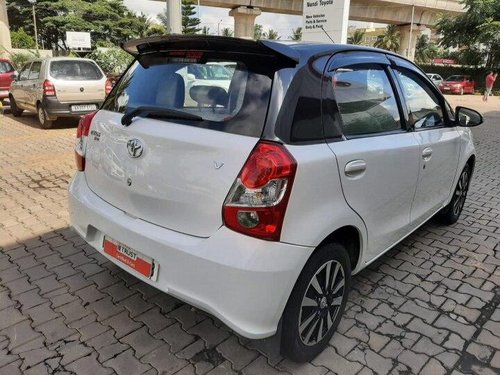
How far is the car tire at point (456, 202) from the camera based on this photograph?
439 centimetres

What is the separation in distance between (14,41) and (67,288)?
159ft

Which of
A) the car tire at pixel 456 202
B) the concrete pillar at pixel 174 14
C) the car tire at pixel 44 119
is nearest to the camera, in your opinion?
the car tire at pixel 456 202

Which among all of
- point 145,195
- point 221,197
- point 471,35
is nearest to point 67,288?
point 145,195

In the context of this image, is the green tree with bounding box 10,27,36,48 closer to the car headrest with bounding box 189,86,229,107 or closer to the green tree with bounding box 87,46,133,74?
the green tree with bounding box 87,46,133,74

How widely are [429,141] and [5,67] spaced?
1523cm

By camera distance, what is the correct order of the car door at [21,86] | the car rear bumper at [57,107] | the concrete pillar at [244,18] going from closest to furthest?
the car rear bumper at [57,107] < the car door at [21,86] < the concrete pillar at [244,18]

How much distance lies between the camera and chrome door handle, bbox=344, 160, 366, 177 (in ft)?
7.54

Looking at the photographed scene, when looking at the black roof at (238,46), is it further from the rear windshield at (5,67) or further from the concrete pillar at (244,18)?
the concrete pillar at (244,18)

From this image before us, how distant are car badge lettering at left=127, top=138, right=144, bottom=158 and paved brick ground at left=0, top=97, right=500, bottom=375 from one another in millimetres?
1096

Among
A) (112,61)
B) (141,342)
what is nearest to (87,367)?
(141,342)

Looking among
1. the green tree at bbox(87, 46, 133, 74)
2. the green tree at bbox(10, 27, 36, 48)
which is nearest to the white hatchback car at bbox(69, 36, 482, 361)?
the green tree at bbox(87, 46, 133, 74)

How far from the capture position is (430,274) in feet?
11.6

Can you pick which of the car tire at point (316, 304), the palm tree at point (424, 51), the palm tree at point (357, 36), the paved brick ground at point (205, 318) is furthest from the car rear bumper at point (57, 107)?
the palm tree at point (357, 36)

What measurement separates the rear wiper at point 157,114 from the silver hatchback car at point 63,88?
8.27 m
